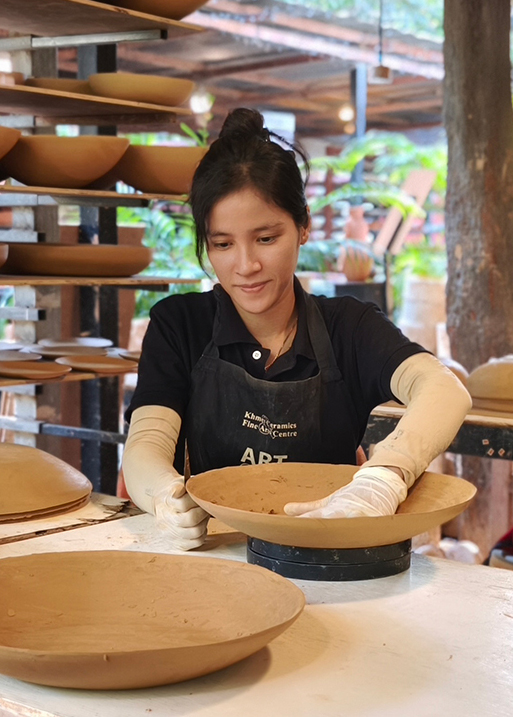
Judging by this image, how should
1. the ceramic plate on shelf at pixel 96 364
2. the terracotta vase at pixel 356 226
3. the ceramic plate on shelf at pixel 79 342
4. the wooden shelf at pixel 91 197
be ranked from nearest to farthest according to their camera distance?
the wooden shelf at pixel 91 197 < the ceramic plate on shelf at pixel 96 364 < the ceramic plate on shelf at pixel 79 342 < the terracotta vase at pixel 356 226

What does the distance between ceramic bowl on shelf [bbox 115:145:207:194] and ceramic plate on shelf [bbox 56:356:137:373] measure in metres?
0.58

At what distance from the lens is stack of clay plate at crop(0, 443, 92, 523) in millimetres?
1813

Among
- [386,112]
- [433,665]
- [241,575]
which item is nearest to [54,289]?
[241,575]

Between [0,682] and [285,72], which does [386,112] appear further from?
[0,682]

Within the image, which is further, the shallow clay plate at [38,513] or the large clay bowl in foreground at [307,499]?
the shallow clay plate at [38,513]

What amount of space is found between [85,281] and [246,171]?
41.6 inches

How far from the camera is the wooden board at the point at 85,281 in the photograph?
2688 millimetres

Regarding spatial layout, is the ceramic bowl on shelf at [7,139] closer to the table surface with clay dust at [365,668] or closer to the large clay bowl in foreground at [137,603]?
the large clay bowl in foreground at [137,603]

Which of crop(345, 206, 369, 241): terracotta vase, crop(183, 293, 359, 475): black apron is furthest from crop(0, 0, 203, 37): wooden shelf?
crop(345, 206, 369, 241): terracotta vase

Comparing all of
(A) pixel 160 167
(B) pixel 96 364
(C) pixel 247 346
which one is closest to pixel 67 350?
(B) pixel 96 364

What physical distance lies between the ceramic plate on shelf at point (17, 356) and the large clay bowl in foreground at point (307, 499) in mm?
1522

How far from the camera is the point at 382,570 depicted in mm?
1443

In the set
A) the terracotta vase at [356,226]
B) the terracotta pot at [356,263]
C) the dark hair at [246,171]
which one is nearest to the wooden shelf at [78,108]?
the dark hair at [246,171]

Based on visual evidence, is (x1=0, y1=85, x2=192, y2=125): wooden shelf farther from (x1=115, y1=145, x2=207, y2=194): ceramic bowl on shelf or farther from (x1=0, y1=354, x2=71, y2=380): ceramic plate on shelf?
(x1=0, y1=354, x2=71, y2=380): ceramic plate on shelf
